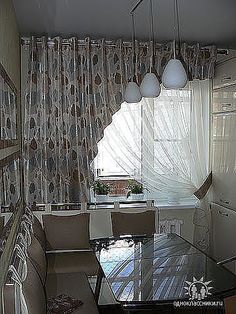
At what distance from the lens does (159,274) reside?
10.2ft

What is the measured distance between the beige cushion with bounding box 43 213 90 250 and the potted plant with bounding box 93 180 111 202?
71 cm

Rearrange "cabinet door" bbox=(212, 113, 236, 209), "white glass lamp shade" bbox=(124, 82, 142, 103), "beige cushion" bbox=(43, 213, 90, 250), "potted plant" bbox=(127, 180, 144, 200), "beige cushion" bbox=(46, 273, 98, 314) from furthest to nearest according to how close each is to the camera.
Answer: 1. "potted plant" bbox=(127, 180, 144, 200)
2. "cabinet door" bbox=(212, 113, 236, 209)
3. "beige cushion" bbox=(43, 213, 90, 250)
4. "white glass lamp shade" bbox=(124, 82, 142, 103)
5. "beige cushion" bbox=(46, 273, 98, 314)

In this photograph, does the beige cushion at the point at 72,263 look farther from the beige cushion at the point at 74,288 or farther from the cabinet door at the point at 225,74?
the cabinet door at the point at 225,74

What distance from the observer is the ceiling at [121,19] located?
11.7 ft

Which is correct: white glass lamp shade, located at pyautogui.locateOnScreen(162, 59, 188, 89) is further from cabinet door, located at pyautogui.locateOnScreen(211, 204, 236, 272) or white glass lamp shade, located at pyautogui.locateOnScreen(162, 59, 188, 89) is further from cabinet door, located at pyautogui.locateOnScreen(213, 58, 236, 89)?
cabinet door, located at pyautogui.locateOnScreen(211, 204, 236, 272)

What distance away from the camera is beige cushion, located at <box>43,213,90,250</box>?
4352mm

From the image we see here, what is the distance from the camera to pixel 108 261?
340 centimetres

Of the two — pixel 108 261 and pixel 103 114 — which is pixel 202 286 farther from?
pixel 103 114

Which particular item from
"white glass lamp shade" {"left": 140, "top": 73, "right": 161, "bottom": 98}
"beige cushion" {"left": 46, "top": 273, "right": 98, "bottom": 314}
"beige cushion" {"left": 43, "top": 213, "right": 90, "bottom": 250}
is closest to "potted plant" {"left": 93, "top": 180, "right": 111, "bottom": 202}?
"beige cushion" {"left": 43, "top": 213, "right": 90, "bottom": 250}

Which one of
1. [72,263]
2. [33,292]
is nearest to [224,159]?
[72,263]

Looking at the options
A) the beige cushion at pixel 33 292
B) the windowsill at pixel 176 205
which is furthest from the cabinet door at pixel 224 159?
the beige cushion at pixel 33 292

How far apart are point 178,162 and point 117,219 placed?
45.9 inches

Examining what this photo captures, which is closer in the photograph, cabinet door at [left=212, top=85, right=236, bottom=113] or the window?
cabinet door at [left=212, top=85, right=236, bottom=113]

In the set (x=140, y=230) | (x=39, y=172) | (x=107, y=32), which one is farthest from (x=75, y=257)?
(x=107, y=32)
